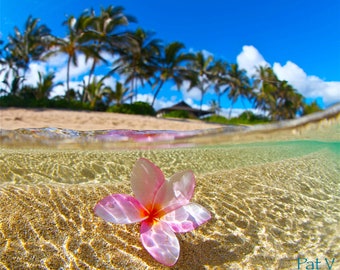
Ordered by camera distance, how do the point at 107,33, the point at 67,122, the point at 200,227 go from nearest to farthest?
1. the point at 200,227
2. the point at 67,122
3. the point at 107,33

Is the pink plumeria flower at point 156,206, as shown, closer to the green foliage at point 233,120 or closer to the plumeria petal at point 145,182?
the plumeria petal at point 145,182

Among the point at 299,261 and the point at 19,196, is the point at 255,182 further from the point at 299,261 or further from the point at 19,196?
the point at 19,196

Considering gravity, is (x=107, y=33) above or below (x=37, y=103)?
above

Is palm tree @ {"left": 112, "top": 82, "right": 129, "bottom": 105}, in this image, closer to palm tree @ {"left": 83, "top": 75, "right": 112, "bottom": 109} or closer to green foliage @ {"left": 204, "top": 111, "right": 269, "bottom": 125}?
palm tree @ {"left": 83, "top": 75, "right": 112, "bottom": 109}

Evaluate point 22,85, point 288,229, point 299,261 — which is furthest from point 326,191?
point 22,85

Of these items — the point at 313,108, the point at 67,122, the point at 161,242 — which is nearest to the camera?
the point at 161,242

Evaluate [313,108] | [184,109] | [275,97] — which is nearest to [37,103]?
[313,108]

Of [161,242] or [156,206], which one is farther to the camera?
[156,206]

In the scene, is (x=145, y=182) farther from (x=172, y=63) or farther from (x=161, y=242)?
(x=172, y=63)
